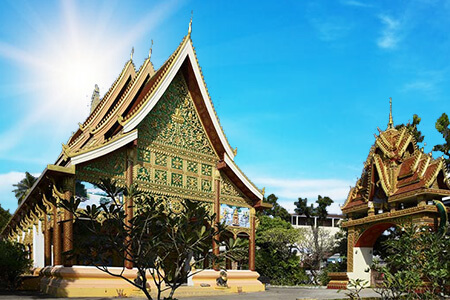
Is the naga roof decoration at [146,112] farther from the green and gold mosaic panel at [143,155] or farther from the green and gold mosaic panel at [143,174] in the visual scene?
the green and gold mosaic panel at [143,174]

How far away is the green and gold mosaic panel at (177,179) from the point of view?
643 inches

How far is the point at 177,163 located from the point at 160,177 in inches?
37.3

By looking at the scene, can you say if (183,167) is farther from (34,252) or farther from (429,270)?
(429,270)

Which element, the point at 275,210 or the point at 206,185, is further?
the point at 275,210

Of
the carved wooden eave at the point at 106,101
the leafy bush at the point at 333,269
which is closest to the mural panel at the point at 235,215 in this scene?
the carved wooden eave at the point at 106,101

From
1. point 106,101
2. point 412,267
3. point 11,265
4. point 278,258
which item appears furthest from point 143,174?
point 278,258

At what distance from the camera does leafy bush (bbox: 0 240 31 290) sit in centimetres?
1454

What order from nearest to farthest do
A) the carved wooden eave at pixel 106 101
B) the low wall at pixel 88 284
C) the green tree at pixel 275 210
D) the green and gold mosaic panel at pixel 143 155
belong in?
1. the low wall at pixel 88 284
2. the green and gold mosaic panel at pixel 143 155
3. the carved wooden eave at pixel 106 101
4. the green tree at pixel 275 210

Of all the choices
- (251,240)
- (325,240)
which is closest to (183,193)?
(251,240)

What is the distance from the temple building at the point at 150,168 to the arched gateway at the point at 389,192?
21.9ft

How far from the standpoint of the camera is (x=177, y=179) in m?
16.5

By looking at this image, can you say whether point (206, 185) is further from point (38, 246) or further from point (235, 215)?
point (38, 246)

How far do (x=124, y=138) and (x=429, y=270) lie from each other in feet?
31.1

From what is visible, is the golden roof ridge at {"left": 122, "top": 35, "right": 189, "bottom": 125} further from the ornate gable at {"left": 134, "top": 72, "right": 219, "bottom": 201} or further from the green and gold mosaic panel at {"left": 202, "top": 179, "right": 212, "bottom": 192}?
the green and gold mosaic panel at {"left": 202, "top": 179, "right": 212, "bottom": 192}
